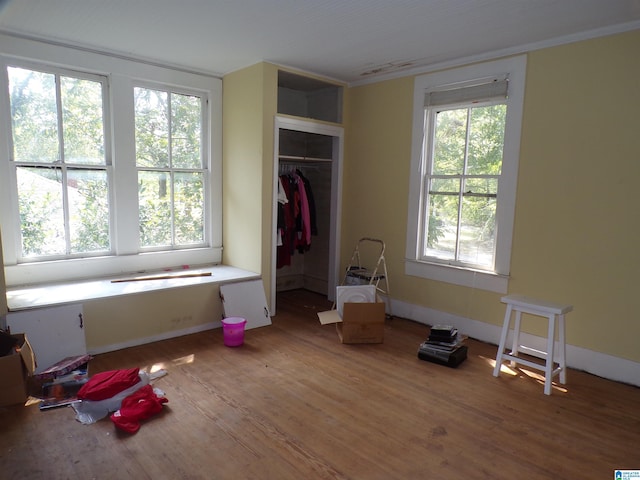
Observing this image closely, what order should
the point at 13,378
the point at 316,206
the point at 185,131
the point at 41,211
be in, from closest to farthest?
the point at 13,378 → the point at 41,211 → the point at 185,131 → the point at 316,206

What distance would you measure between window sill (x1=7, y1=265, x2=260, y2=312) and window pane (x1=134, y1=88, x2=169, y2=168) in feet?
3.84

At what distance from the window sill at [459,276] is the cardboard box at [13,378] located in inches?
134

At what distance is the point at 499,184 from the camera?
12.3ft

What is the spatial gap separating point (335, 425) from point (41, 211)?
10.3 ft

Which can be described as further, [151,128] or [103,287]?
[151,128]

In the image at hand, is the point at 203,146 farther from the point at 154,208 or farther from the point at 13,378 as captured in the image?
the point at 13,378

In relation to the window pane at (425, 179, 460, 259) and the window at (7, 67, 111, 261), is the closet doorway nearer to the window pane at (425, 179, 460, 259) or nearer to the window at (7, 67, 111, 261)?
the window pane at (425, 179, 460, 259)

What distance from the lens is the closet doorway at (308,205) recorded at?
457 centimetres

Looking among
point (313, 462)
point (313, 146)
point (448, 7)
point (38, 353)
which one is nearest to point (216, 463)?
point (313, 462)

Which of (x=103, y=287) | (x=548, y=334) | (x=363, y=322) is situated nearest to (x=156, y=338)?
(x=103, y=287)

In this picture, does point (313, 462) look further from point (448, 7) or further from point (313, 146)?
point (313, 146)

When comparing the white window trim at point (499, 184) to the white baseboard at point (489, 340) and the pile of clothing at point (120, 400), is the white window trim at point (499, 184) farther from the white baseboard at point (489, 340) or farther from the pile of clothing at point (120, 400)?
the pile of clothing at point (120, 400)

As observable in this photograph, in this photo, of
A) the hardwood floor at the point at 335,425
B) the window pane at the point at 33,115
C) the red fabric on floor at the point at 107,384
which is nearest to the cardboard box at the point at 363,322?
the hardwood floor at the point at 335,425

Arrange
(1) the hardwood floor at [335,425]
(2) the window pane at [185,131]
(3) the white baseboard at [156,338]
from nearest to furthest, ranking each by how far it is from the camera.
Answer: (1) the hardwood floor at [335,425]
(3) the white baseboard at [156,338]
(2) the window pane at [185,131]
